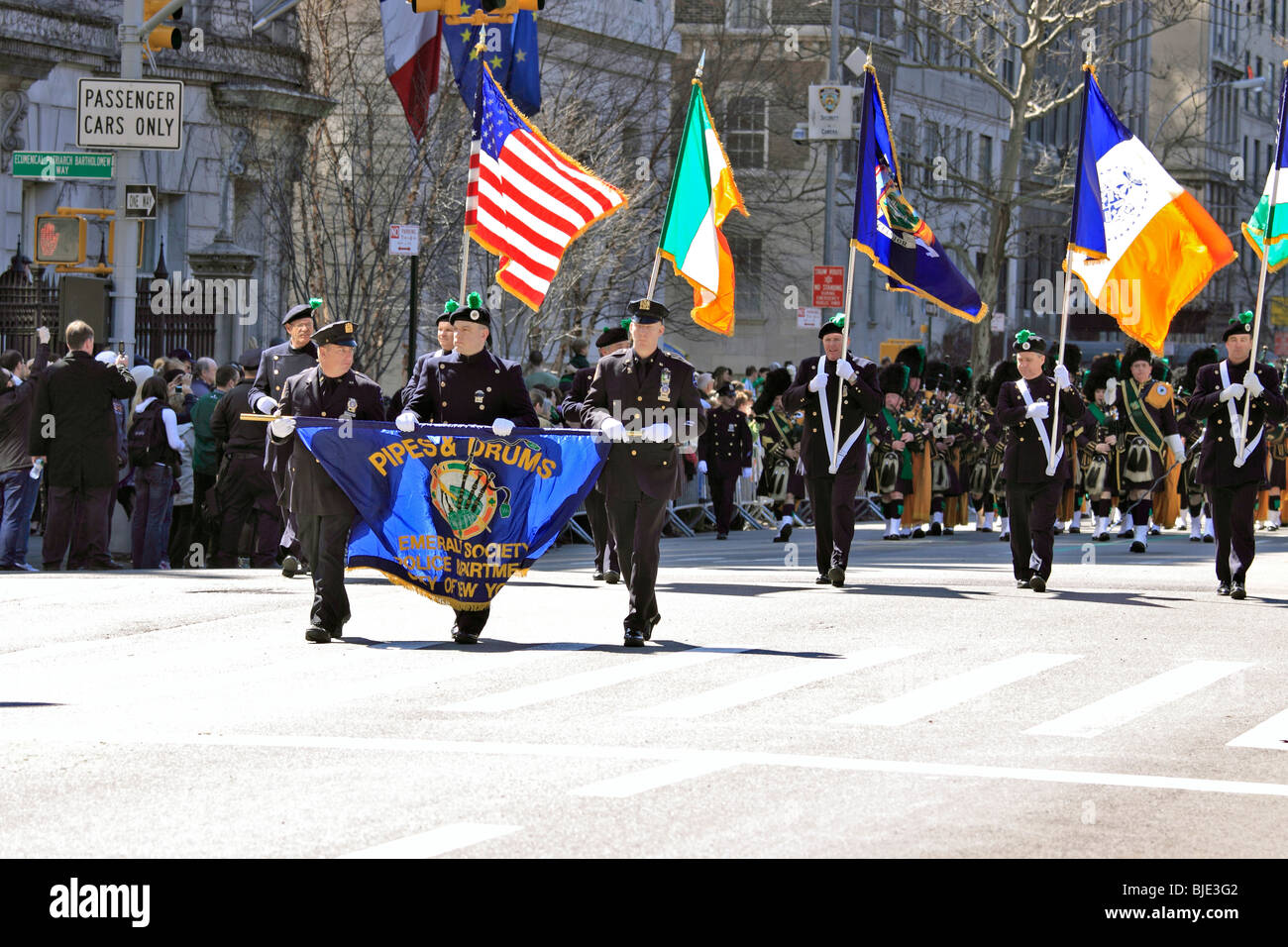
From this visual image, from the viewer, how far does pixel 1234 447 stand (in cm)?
1708

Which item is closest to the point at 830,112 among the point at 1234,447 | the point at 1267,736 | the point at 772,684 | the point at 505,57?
the point at 505,57

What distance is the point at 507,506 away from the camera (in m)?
13.4

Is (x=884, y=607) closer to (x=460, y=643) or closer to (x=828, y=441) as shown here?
(x=828, y=441)

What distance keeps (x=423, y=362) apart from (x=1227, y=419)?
6.75 metres

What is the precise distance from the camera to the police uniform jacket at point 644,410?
13406 millimetres

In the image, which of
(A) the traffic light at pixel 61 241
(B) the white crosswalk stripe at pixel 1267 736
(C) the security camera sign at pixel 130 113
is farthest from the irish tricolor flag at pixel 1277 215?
(A) the traffic light at pixel 61 241

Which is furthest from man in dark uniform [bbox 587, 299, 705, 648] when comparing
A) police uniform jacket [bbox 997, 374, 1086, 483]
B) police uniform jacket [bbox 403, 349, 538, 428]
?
police uniform jacket [bbox 997, 374, 1086, 483]

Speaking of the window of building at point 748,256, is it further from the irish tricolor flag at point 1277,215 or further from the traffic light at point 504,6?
the irish tricolor flag at point 1277,215

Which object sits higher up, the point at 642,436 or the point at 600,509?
the point at 642,436

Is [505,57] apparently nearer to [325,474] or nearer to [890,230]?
[890,230]

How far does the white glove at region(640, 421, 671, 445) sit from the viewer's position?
521 inches

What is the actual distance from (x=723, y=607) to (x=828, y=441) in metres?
2.45
